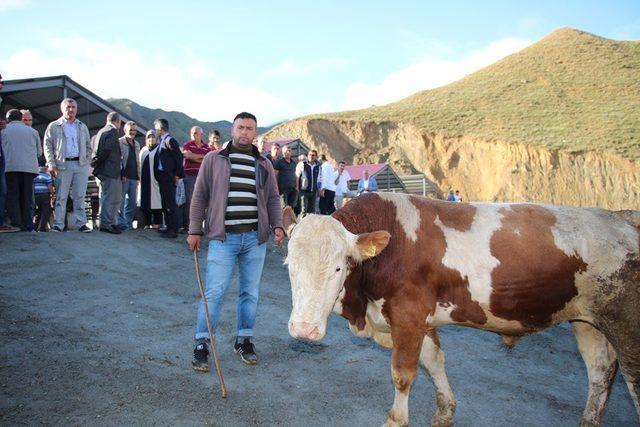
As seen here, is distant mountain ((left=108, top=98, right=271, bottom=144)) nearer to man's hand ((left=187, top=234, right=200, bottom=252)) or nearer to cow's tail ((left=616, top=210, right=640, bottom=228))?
man's hand ((left=187, top=234, right=200, bottom=252))

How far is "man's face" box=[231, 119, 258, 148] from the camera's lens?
207 inches

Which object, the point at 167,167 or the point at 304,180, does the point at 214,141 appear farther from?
the point at 304,180

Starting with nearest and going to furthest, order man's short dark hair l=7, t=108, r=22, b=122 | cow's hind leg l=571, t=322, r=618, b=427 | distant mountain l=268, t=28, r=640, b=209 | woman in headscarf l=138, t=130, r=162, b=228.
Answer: cow's hind leg l=571, t=322, r=618, b=427 → man's short dark hair l=7, t=108, r=22, b=122 → woman in headscarf l=138, t=130, r=162, b=228 → distant mountain l=268, t=28, r=640, b=209

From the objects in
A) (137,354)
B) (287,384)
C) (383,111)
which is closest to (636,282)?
(287,384)

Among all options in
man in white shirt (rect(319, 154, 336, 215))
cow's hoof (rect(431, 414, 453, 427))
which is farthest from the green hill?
cow's hoof (rect(431, 414, 453, 427))

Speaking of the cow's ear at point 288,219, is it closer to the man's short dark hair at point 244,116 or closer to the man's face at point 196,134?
the man's short dark hair at point 244,116

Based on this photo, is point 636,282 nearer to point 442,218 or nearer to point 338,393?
point 442,218

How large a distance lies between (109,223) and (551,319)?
27.7ft

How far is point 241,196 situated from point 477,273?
2.53 m

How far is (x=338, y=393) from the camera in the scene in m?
4.93

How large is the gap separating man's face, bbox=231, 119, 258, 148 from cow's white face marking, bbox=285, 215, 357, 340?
64.2 inches

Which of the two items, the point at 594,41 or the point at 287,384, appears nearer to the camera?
the point at 287,384

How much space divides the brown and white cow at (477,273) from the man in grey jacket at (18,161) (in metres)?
6.53

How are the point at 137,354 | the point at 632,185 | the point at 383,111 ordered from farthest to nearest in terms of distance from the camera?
the point at 383,111
the point at 632,185
the point at 137,354
